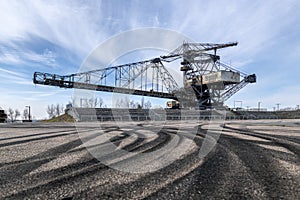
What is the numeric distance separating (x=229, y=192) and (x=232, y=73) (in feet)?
143

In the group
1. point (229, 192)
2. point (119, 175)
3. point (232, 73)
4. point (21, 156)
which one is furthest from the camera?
point (232, 73)

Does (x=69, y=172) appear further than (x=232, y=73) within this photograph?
No

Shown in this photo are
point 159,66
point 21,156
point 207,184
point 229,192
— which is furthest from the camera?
point 159,66

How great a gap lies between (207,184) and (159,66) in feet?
161

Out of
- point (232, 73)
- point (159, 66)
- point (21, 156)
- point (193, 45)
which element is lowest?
point (21, 156)

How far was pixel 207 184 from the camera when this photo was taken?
3.26 meters

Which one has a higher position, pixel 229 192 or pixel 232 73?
pixel 232 73

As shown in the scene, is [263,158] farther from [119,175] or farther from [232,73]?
[232,73]

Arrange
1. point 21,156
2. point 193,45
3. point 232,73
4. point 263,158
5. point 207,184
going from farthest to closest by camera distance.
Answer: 1. point 193,45
2. point 232,73
3. point 21,156
4. point 263,158
5. point 207,184

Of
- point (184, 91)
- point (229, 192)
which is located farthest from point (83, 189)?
point (184, 91)

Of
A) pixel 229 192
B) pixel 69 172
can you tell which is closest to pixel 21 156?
pixel 69 172

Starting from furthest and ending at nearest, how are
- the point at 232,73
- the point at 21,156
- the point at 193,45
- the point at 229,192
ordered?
the point at 193,45, the point at 232,73, the point at 21,156, the point at 229,192

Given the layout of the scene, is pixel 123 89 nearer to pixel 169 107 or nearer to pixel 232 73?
pixel 169 107

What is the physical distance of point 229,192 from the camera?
2.94 m
